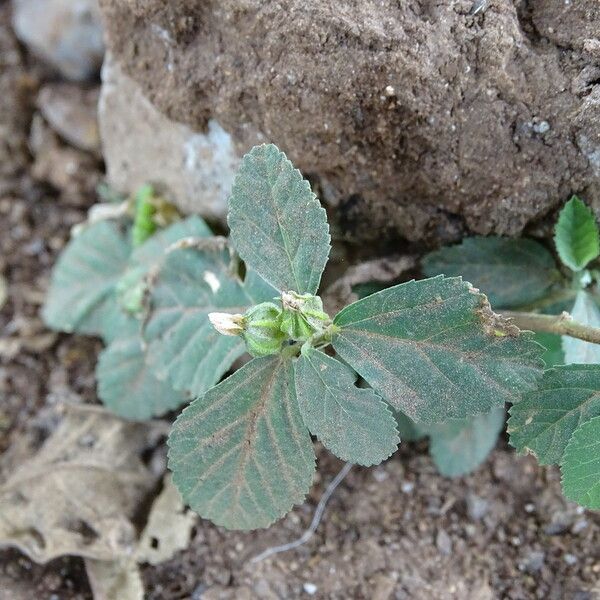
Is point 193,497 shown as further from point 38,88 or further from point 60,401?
point 38,88

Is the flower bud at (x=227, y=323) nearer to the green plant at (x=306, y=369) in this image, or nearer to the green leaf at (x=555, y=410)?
the green plant at (x=306, y=369)

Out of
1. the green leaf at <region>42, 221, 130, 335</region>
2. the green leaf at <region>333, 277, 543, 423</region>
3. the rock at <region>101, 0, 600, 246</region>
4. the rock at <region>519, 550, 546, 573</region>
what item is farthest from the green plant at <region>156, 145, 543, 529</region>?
the green leaf at <region>42, 221, 130, 335</region>

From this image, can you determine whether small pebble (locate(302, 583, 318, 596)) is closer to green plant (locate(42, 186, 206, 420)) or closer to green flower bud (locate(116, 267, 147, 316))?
green plant (locate(42, 186, 206, 420))

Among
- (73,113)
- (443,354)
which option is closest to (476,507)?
(443,354)

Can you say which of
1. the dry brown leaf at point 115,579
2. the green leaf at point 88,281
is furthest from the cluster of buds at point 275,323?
the green leaf at point 88,281

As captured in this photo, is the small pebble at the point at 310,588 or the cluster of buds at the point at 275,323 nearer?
the cluster of buds at the point at 275,323

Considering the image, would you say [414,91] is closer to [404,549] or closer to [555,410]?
[555,410]
